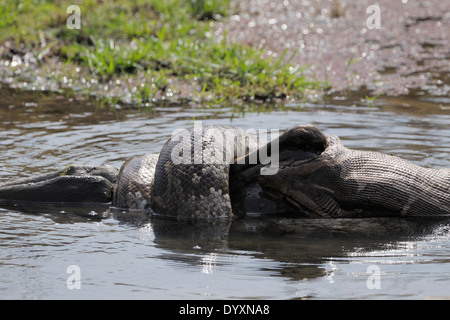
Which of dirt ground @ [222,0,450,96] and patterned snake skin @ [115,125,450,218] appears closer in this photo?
patterned snake skin @ [115,125,450,218]

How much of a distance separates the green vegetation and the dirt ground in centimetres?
41

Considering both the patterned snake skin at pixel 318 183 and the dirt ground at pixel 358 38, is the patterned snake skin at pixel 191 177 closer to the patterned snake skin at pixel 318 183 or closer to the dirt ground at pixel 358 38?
the patterned snake skin at pixel 318 183

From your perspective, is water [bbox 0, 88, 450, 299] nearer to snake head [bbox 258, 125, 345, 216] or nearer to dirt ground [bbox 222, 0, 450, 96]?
snake head [bbox 258, 125, 345, 216]

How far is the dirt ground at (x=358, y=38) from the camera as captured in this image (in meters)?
9.47

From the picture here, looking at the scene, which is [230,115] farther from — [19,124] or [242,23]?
[242,23]

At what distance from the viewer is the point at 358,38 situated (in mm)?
11016

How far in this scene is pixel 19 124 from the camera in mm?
7605

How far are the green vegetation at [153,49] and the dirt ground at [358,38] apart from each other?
16.1 inches

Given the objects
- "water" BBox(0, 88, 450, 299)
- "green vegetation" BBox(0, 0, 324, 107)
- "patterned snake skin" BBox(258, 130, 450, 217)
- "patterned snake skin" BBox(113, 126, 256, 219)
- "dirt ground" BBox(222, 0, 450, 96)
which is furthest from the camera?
"dirt ground" BBox(222, 0, 450, 96)

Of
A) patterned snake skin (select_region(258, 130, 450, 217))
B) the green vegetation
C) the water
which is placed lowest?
the water

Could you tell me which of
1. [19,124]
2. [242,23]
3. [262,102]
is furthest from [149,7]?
[19,124]

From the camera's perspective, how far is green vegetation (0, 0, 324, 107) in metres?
8.88

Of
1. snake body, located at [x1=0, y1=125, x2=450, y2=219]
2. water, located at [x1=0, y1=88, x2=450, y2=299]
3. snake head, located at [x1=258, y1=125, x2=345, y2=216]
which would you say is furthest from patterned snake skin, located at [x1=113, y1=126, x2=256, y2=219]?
snake head, located at [x1=258, y1=125, x2=345, y2=216]

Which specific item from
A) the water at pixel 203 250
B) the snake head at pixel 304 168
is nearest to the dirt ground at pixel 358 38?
the water at pixel 203 250
